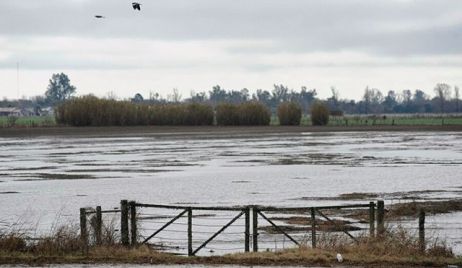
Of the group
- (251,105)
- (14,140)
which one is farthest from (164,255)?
(251,105)

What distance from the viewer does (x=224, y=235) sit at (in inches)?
1121

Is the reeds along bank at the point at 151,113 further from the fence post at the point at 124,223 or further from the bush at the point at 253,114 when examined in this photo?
the fence post at the point at 124,223

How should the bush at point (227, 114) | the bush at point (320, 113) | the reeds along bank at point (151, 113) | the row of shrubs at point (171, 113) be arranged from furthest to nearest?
the bush at point (320, 113) → the bush at point (227, 114) → the row of shrubs at point (171, 113) → the reeds along bank at point (151, 113)

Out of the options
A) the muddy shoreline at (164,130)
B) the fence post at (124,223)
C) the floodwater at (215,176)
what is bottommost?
the floodwater at (215,176)

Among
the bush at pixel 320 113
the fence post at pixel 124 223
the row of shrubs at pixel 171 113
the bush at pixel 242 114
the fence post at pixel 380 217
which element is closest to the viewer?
the fence post at pixel 380 217

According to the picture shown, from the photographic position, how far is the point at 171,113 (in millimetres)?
140500

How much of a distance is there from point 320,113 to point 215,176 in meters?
97.0

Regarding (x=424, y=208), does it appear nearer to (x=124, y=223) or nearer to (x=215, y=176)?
(x=124, y=223)

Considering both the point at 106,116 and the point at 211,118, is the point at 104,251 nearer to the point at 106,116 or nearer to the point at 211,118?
the point at 106,116

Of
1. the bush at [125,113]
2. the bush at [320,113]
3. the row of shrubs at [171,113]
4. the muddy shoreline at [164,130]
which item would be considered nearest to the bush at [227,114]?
the row of shrubs at [171,113]

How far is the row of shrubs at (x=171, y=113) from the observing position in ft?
432

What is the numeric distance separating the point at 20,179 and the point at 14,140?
55285 mm

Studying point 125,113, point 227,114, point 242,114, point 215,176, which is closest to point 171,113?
point 125,113

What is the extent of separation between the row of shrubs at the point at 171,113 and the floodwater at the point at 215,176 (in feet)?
154
